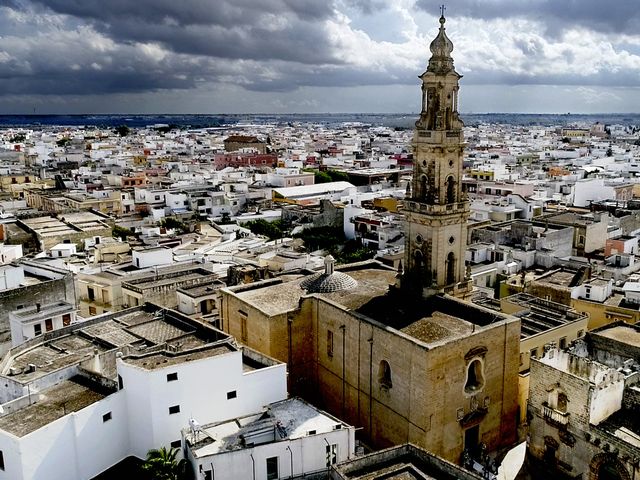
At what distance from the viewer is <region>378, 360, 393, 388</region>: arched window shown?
24.2m

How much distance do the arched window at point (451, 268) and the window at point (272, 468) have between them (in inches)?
445

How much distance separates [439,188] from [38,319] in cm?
2029

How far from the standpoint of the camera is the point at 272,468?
20672 millimetres

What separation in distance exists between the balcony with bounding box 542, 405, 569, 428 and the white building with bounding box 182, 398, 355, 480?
7600mm

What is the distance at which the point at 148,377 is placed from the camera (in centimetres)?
2159

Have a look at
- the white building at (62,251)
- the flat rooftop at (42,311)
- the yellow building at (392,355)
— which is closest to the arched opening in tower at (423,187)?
the yellow building at (392,355)

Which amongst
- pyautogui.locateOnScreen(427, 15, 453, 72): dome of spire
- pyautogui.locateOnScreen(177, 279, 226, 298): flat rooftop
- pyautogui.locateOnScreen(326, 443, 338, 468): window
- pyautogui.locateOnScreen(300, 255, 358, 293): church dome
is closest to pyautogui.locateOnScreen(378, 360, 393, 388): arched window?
pyautogui.locateOnScreen(326, 443, 338, 468): window

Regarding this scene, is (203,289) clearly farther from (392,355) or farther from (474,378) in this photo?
(474,378)

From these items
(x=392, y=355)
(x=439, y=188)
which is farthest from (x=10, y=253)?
(x=392, y=355)

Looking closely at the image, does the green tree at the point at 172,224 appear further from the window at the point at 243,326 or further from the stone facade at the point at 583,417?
the stone facade at the point at 583,417

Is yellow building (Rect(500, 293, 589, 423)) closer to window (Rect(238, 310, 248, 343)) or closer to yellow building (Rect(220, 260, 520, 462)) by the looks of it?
yellow building (Rect(220, 260, 520, 462))

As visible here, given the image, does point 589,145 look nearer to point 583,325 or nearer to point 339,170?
point 339,170

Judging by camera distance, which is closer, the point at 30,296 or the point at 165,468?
the point at 165,468

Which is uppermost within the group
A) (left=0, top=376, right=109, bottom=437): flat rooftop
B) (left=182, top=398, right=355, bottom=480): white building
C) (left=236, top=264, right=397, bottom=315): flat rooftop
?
(left=236, top=264, right=397, bottom=315): flat rooftop
